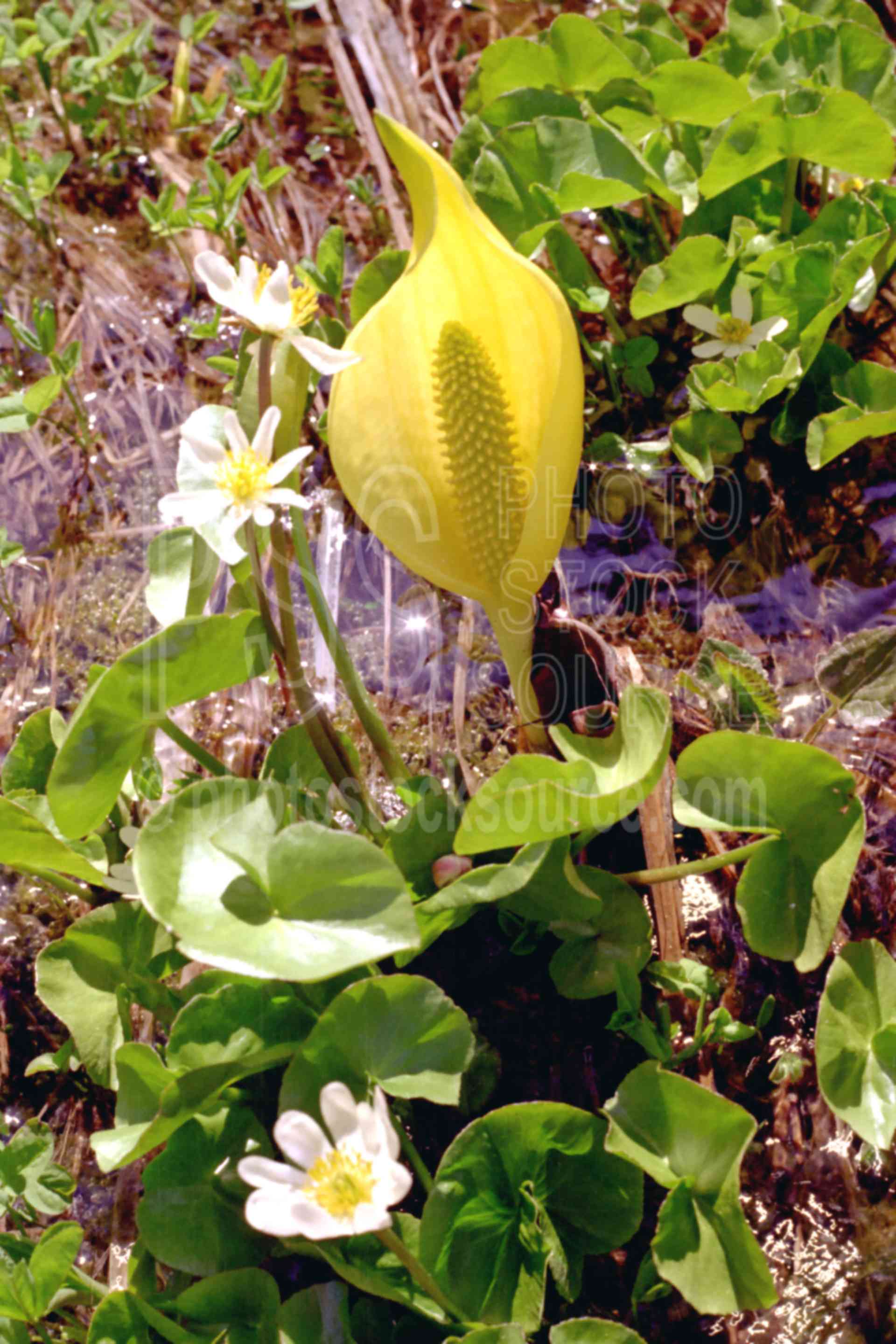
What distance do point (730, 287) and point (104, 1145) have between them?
1086 millimetres

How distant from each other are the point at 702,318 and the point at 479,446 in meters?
0.42

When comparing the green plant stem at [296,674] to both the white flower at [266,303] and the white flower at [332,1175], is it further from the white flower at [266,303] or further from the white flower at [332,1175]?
the white flower at [332,1175]

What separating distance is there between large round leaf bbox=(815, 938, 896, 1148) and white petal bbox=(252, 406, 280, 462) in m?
0.62

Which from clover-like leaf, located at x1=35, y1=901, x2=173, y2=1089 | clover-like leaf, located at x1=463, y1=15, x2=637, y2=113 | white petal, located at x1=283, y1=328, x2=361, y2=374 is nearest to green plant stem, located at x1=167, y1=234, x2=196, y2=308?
clover-like leaf, located at x1=463, y1=15, x2=637, y2=113

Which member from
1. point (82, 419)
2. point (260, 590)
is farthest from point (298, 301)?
point (82, 419)

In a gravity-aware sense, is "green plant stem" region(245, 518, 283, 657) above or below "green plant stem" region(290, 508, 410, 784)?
above

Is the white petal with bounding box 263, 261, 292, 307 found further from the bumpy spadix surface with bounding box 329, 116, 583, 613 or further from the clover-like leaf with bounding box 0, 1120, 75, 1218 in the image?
the clover-like leaf with bounding box 0, 1120, 75, 1218

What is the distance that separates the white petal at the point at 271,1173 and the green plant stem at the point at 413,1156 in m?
0.16

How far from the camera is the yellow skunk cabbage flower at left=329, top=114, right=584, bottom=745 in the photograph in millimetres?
1031

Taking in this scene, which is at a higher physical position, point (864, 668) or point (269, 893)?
Result: point (269, 893)

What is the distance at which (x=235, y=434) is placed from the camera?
942 mm

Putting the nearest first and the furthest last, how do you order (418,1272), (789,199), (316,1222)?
(316,1222) < (418,1272) < (789,199)

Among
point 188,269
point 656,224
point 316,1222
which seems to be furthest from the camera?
point 188,269

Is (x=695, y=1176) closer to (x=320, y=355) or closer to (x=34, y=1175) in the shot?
(x=34, y=1175)
